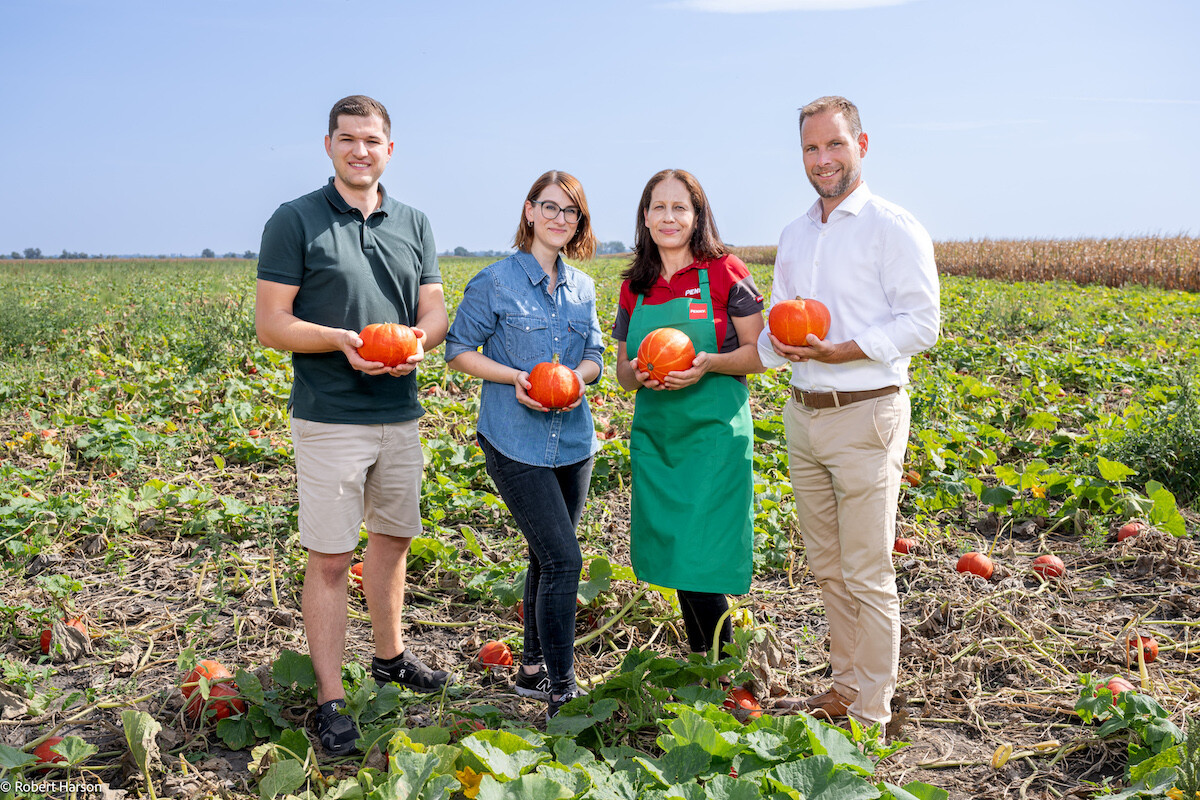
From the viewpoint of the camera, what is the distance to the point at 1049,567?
14.6 feet

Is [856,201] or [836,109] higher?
[836,109]

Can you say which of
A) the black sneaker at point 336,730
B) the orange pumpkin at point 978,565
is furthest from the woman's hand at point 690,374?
the orange pumpkin at point 978,565

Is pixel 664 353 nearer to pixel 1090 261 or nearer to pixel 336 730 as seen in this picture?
pixel 336 730

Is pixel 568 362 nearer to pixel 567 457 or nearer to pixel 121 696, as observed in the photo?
pixel 567 457

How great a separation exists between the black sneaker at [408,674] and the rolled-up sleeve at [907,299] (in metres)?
2.20

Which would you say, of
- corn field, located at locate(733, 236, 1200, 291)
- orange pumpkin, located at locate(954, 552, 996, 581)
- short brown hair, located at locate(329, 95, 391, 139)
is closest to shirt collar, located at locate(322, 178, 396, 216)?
short brown hair, located at locate(329, 95, 391, 139)

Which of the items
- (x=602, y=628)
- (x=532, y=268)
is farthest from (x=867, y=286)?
(x=602, y=628)

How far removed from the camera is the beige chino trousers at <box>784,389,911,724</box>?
9.95ft

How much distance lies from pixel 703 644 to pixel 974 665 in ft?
4.05

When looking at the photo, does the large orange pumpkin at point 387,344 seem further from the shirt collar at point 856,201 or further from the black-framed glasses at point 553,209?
the shirt collar at point 856,201

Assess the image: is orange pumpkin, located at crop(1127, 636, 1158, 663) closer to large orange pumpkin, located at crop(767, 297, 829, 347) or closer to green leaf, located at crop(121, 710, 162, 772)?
large orange pumpkin, located at crop(767, 297, 829, 347)

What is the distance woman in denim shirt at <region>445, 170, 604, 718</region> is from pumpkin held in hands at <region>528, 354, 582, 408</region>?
0.03 m

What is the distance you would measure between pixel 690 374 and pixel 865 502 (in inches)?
31.0

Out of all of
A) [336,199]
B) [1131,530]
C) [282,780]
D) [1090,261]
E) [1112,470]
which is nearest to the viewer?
[282,780]
